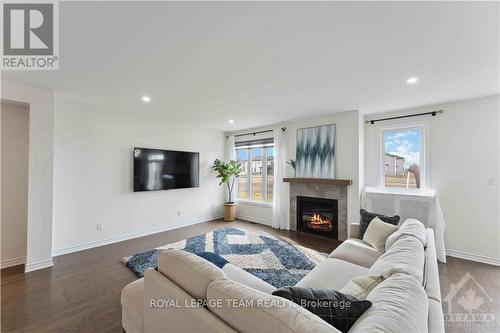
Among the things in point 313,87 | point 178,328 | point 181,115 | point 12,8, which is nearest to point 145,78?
point 12,8

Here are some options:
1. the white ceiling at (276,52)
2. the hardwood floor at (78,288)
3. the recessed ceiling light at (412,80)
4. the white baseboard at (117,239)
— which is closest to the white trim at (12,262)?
the hardwood floor at (78,288)

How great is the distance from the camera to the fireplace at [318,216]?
4.26m

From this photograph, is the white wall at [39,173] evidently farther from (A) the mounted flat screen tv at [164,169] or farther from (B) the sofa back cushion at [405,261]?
(B) the sofa back cushion at [405,261]

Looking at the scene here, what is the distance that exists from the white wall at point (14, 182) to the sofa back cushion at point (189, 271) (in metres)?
3.28

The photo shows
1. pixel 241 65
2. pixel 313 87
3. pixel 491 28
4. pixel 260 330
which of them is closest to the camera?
pixel 260 330

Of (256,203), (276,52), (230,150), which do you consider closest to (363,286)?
(276,52)

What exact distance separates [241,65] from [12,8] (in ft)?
5.76

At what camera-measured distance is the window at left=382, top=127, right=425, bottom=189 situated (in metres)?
3.75

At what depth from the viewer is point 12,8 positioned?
4.98 feet

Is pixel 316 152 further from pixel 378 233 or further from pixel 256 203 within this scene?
pixel 378 233

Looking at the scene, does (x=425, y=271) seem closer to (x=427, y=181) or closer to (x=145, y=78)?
(x=427, y=181)

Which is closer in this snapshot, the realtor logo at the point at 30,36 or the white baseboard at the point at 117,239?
the realtor logo at the point at 30,36

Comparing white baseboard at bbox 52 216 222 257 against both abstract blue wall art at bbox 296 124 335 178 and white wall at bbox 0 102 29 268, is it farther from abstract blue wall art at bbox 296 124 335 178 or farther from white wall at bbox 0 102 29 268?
abstract blue wall art at bbox 296 124 335 178

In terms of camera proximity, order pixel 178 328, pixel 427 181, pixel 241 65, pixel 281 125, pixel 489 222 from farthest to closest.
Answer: pixel 281 125, pixel 427 181, pixel 489 222, pixel 241 65, pixel 178 328
